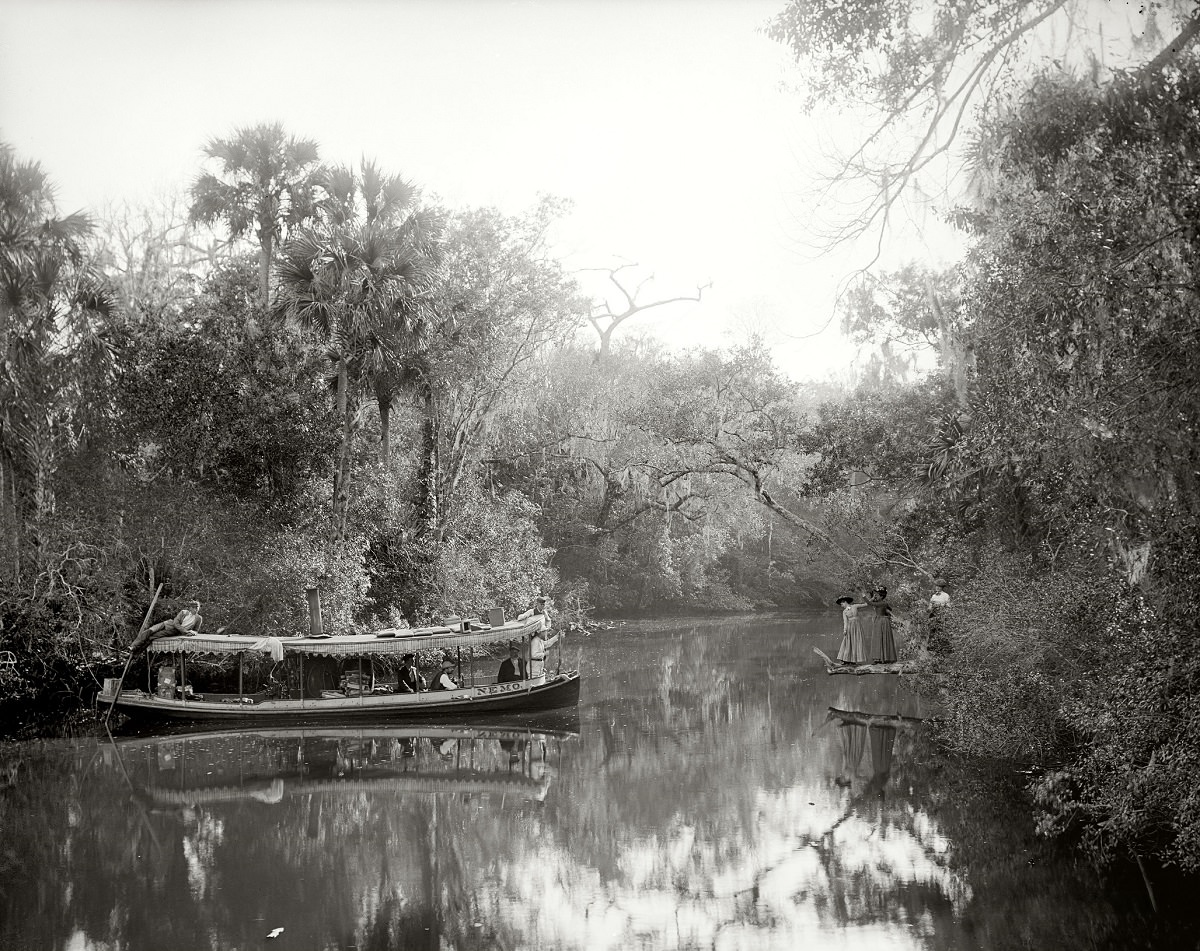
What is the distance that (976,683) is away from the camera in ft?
39.7

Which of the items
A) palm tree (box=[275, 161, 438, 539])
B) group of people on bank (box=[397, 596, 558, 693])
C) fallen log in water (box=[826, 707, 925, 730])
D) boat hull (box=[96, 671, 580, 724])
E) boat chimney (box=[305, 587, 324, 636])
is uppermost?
palm tree (box=[275, 161, 438, 539])

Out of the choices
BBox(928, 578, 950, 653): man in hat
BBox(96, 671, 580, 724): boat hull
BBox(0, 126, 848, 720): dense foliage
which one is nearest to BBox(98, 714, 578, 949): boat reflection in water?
BBox(96, 671, 580, 724): boat hull

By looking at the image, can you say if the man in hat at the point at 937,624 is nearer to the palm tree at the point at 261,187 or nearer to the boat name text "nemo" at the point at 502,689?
the boat name text "nemo" at the point at 502,689

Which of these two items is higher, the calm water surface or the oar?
the oar

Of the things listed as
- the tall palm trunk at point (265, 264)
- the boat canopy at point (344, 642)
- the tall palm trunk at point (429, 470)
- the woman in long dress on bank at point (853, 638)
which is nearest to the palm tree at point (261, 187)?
the tall palm trunk at point (265, 264)

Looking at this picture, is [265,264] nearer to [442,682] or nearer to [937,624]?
[442,682]

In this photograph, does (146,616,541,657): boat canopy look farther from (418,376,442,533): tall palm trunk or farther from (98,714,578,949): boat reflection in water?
(418,376,442,533): tall palm trunk

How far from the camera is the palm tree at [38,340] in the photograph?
63.7ft

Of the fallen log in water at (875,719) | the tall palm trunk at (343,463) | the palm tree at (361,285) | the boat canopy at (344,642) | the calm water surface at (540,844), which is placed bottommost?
the calm water surface at (540,844)

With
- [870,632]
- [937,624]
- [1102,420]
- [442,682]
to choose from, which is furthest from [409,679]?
[1102,420]

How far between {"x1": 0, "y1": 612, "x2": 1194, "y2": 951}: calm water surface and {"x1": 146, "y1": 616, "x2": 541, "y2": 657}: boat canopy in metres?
1.36

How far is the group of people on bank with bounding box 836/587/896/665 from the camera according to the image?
17.7 metres

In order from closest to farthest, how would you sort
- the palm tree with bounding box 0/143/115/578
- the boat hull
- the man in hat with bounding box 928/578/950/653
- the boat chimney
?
1. the man in hat with bounding box 928/578/950/653
2. the boat hull
3. the boat chimney
4. the palm tree with bounding box 0/143/115/578

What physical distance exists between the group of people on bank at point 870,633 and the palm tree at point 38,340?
14.1m
